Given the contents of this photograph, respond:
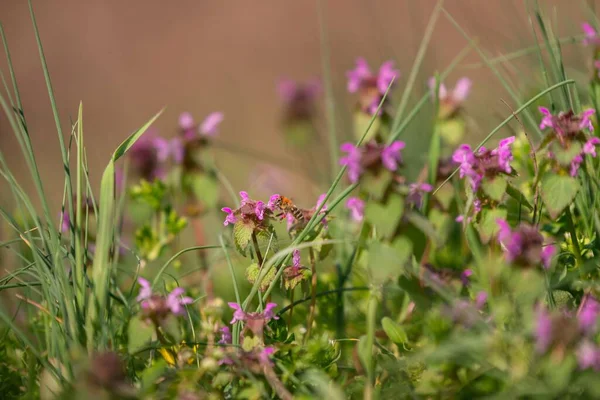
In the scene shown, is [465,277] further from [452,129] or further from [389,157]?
[452,129]

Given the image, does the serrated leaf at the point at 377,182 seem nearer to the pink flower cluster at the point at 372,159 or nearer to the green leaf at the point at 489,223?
the pink flower cluster at the point at 372,159

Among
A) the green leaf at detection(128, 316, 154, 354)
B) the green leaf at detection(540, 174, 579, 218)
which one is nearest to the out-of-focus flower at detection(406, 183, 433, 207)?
the green leaf at detection(540, 174, 579, 218)

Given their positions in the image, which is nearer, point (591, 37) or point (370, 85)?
point (591, 37)

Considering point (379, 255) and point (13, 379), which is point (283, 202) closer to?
point (379, 255)

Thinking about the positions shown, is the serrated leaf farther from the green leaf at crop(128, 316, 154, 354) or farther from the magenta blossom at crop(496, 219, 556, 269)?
the green leaf at crop(128, 316, 154, 354)

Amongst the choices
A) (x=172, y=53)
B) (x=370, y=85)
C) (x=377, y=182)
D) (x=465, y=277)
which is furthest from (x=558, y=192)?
(x=172, y=53)

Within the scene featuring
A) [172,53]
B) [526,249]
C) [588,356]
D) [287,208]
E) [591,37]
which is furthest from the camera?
[172,53]

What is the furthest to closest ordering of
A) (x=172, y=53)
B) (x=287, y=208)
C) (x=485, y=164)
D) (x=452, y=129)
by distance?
(x=172, y=53), (x=452, y=129), (x=287, y=208), (x=485, y=164)
